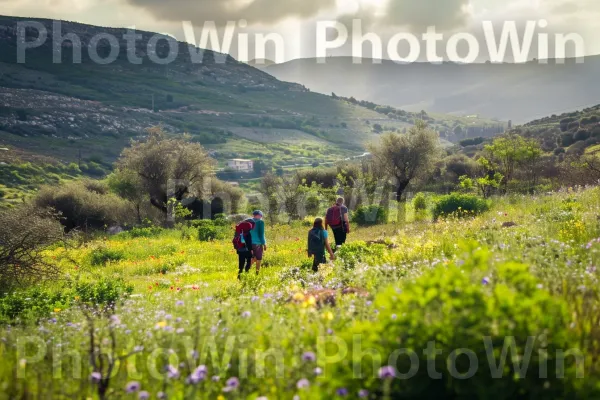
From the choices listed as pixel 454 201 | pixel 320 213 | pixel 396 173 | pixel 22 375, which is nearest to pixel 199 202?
pixel 320 213

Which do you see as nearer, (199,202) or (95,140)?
(199,202)

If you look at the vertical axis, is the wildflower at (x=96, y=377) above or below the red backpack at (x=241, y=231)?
below

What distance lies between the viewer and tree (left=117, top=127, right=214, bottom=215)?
34.1 m

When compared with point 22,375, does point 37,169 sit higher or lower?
higher

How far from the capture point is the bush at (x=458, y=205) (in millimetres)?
21375

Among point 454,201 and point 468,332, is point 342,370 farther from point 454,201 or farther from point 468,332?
point 454,201

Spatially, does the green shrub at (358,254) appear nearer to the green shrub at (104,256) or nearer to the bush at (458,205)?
the bush at (458,205)

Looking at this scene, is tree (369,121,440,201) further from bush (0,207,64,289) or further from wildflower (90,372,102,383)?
wildflower (90,372,102,383)

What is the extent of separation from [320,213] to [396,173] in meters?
7.00

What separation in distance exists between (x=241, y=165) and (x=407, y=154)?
8657 centimetres

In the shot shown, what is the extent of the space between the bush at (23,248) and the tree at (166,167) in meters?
22.3

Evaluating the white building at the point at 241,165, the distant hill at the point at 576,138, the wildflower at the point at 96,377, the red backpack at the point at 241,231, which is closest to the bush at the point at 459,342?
the wildflower at the point at 96,377

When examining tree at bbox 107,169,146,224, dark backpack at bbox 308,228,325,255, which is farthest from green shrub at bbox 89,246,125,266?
tree at bbox 107,169,146,224

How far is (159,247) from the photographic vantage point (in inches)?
817
